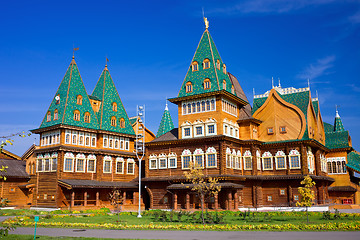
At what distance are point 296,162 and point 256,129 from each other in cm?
660

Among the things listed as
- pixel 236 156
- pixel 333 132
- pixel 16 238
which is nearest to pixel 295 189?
pixel 236 156

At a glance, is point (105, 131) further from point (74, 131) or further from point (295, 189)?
point (295, 189)

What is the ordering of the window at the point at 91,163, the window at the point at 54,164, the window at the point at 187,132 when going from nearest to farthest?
the window at the point at 54,164
the window at the point at 187,132
the window at the point at 91,163

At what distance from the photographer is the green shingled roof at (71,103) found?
42.2m

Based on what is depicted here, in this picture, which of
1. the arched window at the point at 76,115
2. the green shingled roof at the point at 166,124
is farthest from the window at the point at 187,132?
the arched window at the point at 76,115

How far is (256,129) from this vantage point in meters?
43.2

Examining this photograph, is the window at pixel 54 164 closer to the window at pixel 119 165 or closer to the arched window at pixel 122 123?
the window at pixel 119 165

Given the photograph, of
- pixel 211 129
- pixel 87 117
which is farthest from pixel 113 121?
pixel 211 129

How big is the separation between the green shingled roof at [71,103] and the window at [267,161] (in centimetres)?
2095

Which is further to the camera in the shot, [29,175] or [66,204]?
[29,175]

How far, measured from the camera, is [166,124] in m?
54.7

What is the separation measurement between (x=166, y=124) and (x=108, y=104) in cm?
1026

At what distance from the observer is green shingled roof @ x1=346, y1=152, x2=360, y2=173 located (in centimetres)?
4497

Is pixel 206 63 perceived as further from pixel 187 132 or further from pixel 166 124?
pixel 166 124
